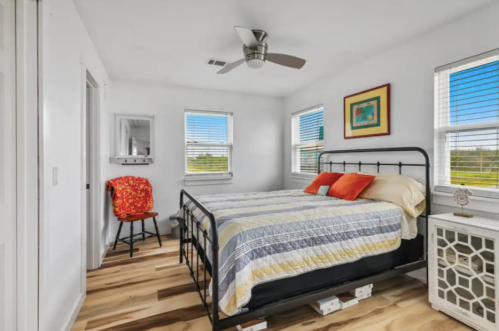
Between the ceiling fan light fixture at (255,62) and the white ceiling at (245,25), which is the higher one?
the white ceiling at (245,25)

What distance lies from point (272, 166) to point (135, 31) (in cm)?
323

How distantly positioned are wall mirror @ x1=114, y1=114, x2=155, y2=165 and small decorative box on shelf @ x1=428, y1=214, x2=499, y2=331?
12.3 ft

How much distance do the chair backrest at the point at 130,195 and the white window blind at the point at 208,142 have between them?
0.85 m

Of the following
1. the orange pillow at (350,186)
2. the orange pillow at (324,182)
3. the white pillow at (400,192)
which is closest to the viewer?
the white pillow at (400,192)

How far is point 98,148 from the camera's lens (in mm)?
2867

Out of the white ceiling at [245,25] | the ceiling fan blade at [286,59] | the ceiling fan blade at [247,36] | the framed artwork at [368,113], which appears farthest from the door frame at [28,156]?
the framed artwork at [368,113]

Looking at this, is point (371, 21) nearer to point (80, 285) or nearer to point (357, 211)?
point (357, 211)

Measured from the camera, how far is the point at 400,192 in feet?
7.63

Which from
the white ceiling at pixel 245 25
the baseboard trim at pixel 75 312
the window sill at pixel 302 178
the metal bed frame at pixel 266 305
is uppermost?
the white ceiling at pixel 245 25

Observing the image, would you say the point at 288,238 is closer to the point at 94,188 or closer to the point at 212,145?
the point at 94,188

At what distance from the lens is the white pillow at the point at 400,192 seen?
228 centimetres

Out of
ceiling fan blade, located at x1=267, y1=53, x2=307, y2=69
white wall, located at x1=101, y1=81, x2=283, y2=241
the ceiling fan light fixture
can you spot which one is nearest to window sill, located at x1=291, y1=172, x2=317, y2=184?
white wall, located at x1=101, y1=81, x2=283, y2=241

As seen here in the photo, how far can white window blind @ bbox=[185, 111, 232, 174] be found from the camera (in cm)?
426

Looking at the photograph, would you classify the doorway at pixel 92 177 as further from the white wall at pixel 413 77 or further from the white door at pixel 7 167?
the white wall at pixel 413 77
